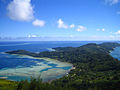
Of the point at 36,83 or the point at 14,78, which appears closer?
the point at 36,83

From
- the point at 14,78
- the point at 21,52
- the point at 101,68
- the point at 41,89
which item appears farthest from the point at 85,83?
the point at 21,52

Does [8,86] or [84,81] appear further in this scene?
[84,81]

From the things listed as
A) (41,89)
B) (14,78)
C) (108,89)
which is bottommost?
(14,78)

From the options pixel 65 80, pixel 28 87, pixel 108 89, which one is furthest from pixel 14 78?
pixel 108 89

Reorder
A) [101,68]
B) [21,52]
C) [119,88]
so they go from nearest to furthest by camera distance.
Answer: [119,88] < [101,68] < [21,52]

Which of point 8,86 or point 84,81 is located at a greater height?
point 8,86

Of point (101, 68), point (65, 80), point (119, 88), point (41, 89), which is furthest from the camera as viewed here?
point (101, 68)

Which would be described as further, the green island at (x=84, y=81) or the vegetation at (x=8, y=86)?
the vegetation at (x=8, y=86)

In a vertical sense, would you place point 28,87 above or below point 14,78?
above

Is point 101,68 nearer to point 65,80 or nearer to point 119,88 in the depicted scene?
point 65,80

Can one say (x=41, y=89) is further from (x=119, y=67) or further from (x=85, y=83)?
(x=119, y=67)

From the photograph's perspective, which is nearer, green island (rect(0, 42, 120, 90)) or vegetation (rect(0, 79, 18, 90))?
green island (rect(0, 42, 120, 90))
